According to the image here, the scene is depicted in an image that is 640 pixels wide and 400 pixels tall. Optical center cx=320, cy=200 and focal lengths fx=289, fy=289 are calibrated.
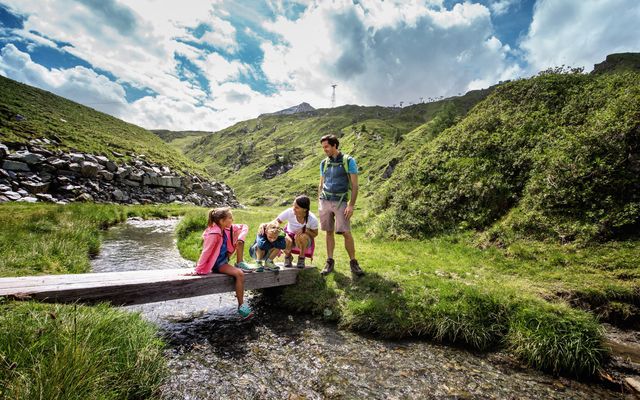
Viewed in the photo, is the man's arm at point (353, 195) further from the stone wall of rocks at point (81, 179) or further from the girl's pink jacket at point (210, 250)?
the stone wall of rocks at point (81, 179)

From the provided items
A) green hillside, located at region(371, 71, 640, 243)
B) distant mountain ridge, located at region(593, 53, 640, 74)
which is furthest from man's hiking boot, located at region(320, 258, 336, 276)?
distant mountain ridge, located at region(593, 53, 640, 74)

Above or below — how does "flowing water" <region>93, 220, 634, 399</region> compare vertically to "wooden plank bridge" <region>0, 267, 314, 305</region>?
below

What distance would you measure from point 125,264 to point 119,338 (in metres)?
8.77

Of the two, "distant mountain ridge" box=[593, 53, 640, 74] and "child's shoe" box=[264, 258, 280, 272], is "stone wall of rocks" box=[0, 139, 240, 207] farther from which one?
"distant mountain ridge" box=[593, 53, 640, 74]

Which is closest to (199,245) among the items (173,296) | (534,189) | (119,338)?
(173,296)

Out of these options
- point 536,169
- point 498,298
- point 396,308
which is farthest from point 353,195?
point 536,169

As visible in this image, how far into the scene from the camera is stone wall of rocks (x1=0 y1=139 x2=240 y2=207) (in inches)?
869

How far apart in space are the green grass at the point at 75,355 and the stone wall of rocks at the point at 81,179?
23.1 meters

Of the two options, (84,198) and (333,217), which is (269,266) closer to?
(333,217)

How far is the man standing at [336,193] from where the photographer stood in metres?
8.88

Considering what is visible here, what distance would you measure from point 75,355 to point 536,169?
55.7 ft

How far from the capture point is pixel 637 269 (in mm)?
8805

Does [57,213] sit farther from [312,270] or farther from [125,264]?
[312,270]

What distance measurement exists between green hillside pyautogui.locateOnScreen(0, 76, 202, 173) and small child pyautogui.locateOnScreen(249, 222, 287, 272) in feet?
94.6
